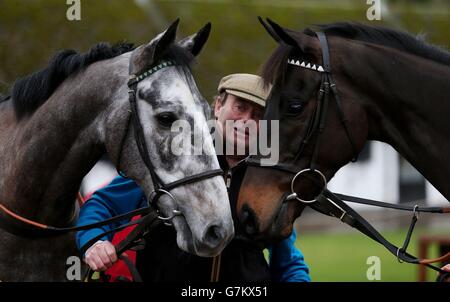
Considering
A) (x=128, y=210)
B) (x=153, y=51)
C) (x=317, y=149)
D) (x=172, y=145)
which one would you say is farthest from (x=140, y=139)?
(x=317, y=149)

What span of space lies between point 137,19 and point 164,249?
10794 millimetres

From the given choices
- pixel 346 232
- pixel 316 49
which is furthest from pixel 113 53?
pixel 346 232

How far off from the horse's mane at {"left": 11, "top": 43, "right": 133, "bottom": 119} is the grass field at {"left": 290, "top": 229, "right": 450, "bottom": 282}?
5.86m

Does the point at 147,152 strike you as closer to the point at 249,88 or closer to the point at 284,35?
the point at 249,88

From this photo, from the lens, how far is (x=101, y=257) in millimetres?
3688

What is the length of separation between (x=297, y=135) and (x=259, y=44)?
11.9 metres

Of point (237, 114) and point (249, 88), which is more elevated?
point (249, 88)

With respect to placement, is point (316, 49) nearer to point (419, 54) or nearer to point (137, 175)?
point (419, 54)

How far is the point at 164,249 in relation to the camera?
400 cm

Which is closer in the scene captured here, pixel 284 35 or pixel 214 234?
pixel 214 234

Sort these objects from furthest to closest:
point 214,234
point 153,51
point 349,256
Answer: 1. point 349,256
2. point 153,51
3. point 214,234

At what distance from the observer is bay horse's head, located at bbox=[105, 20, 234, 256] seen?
3449mm

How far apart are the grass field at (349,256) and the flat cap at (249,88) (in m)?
5.39

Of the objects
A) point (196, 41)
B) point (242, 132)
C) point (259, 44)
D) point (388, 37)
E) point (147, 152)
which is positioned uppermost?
point (259, 44)
